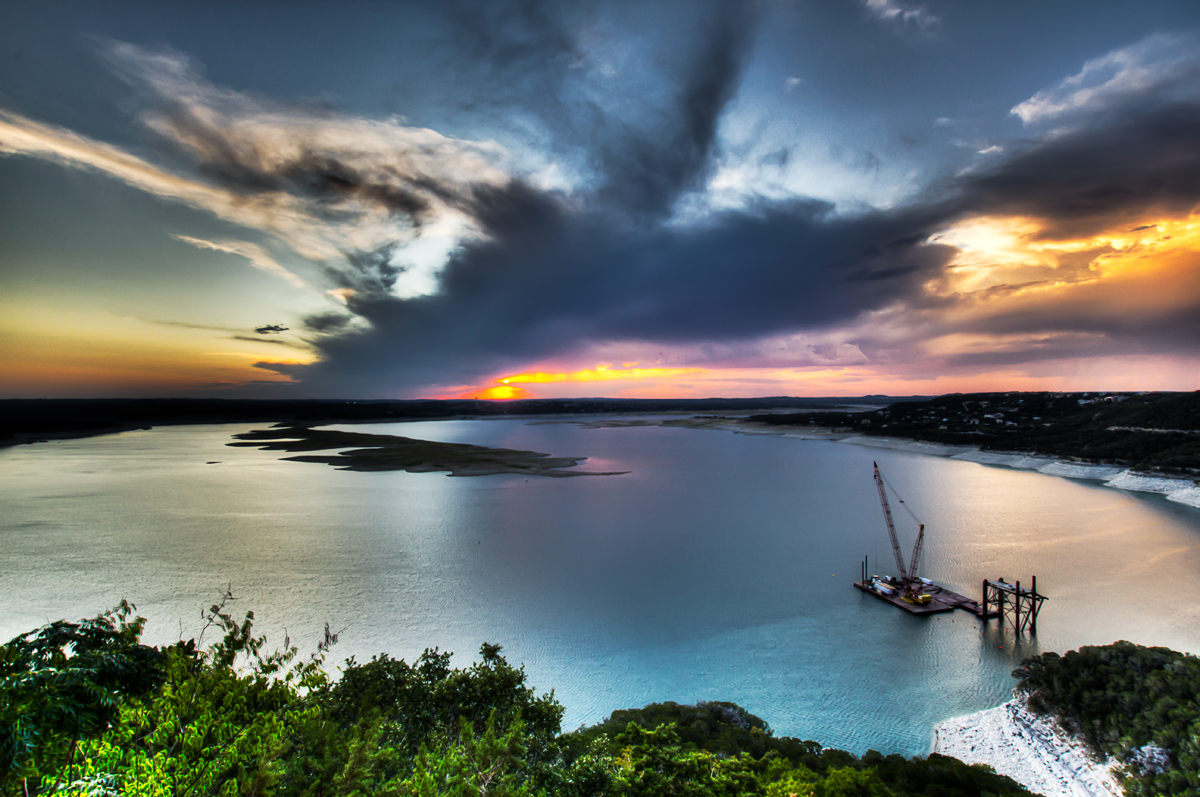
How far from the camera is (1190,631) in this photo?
72.7 ft

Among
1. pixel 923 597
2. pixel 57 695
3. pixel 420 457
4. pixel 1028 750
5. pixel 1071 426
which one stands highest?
pixel 57 695

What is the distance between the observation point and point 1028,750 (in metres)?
15.3

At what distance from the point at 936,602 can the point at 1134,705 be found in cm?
1233

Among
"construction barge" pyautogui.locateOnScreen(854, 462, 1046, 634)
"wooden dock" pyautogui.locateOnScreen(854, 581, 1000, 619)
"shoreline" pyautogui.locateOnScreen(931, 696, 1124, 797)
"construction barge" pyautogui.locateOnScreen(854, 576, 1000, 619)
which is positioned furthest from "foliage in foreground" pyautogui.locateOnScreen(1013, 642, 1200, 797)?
"construction barge" pyautogui.locateOnScreen(854, 576, 1000, 619)

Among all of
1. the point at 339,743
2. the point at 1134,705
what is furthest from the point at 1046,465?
the point at 339,743

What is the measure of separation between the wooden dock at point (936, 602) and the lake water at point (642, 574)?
0.66 metres

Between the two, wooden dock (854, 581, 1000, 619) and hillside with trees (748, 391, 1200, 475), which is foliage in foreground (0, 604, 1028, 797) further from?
hillside with trees (748, 391, 1200, 475)

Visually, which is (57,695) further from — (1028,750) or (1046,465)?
(1046,465)

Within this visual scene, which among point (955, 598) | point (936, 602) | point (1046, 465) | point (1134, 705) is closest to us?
point (1134, 705)

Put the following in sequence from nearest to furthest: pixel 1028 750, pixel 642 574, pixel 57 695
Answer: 1. pixel 57 695
2. pixel 1028 750
3. pixel 642 574

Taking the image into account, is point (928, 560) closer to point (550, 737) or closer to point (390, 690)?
point (550, 737)

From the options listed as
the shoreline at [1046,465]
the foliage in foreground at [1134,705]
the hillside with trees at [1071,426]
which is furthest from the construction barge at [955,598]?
the hillside with trees at [1071,426]

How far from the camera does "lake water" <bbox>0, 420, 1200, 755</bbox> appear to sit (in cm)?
1989

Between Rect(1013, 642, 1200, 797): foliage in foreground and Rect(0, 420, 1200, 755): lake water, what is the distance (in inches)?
114
